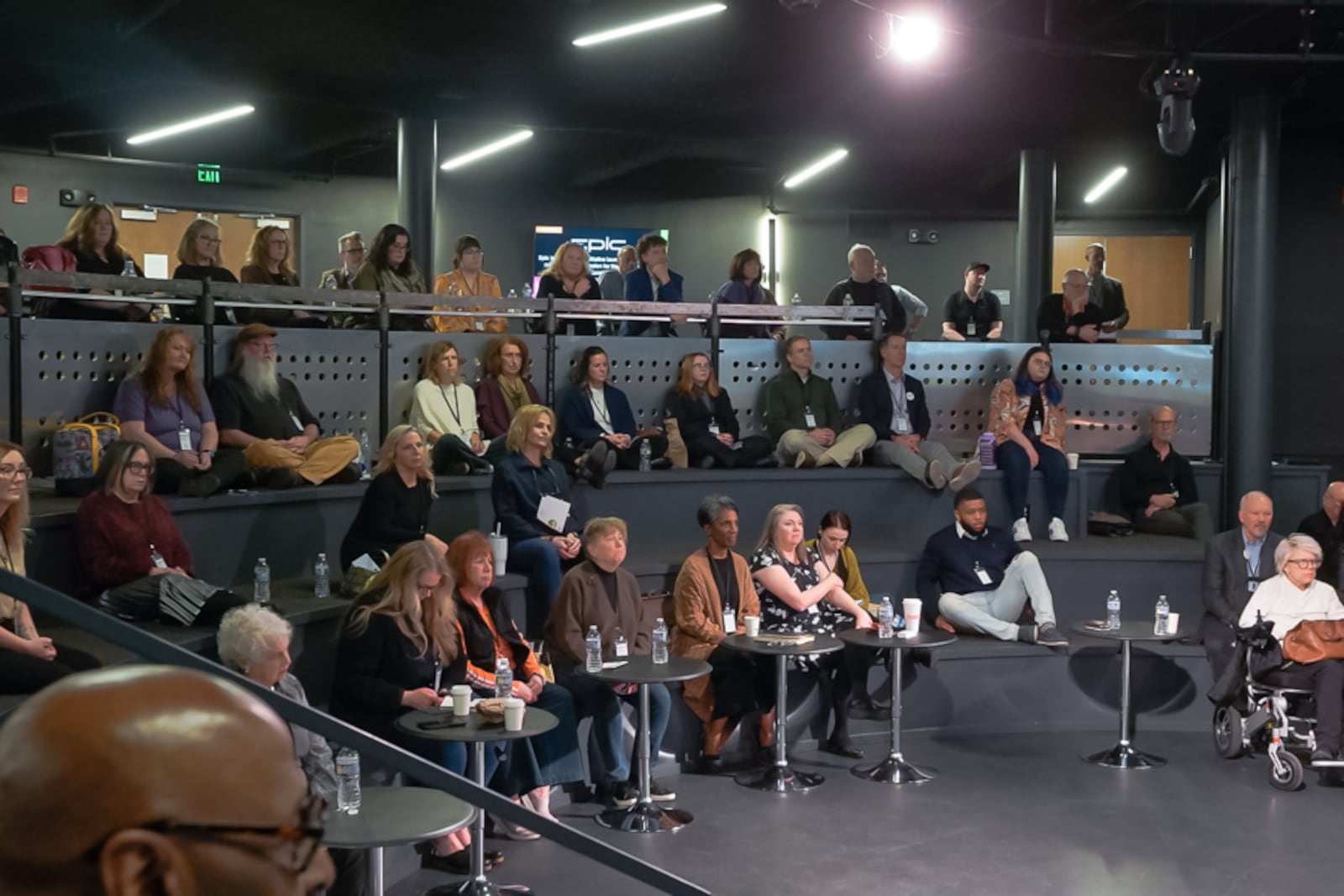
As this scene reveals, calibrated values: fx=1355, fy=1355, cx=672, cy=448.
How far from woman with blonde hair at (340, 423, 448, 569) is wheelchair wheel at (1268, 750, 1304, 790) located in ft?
13.7

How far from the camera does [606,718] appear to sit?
20.1 ft

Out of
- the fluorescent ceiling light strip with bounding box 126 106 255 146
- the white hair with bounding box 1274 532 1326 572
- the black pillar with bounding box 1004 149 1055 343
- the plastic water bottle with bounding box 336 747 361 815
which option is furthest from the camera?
the black pillar with bounding box 1004 149 1055 343

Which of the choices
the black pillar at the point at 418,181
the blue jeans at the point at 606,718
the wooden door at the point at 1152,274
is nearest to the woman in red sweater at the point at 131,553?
the blue jeans at the point at 606,718

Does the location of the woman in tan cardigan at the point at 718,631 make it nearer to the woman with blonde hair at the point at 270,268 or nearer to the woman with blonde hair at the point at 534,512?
the woman with blonde hair at the point at 534,512

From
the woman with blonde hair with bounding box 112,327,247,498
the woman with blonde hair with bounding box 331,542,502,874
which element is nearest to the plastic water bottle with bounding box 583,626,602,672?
the woman with blonde hair with bounding box 331,542,502,874

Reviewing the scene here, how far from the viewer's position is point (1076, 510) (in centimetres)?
897

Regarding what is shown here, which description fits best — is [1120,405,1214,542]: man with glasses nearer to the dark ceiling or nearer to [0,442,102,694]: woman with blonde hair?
the dark ceiling

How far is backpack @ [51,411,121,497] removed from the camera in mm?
5867

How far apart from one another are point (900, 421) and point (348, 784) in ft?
18.8

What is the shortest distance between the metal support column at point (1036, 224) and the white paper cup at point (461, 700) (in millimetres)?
8476

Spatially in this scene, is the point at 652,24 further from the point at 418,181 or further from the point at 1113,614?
the point at 1113,614

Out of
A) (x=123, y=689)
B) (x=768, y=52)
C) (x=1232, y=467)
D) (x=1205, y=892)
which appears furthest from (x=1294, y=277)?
(x=123, y=689)

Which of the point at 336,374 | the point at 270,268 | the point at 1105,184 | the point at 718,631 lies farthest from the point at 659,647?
the point at 1105,184

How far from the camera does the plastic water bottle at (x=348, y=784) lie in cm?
392
